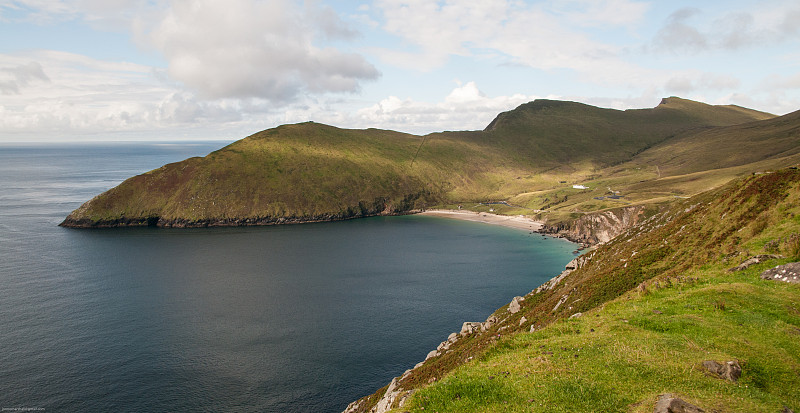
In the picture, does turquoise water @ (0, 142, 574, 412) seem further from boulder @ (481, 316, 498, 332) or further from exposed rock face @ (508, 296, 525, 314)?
exposed rock face @ (508, 296, 525, 314)

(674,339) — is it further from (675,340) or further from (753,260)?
(753,260)

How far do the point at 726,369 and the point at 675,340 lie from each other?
4.01 m

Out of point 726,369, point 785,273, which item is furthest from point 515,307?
point 726,369

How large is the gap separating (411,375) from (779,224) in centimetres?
3779

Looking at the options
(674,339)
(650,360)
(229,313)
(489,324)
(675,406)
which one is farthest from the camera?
(229,313)

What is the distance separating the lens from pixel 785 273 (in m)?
29.3

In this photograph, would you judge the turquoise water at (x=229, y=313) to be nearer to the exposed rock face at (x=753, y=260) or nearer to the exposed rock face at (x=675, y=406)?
the exposed rock face at (x=753, y=260)

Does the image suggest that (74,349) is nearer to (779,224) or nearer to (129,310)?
(129,310)

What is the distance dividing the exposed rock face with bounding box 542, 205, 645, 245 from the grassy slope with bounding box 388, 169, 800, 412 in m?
139

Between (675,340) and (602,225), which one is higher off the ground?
(675,340)

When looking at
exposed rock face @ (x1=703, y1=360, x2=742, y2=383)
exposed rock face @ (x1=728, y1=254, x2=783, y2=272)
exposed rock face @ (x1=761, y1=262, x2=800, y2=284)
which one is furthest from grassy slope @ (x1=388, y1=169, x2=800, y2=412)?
exposed rock face @ (x1=761, y1=262, x2=800, y2=284)

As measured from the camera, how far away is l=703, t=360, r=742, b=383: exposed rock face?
64.9 ft

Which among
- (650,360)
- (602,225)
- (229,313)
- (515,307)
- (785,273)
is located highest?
(785,273)

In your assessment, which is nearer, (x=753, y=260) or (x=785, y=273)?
(x=785, y=273)
